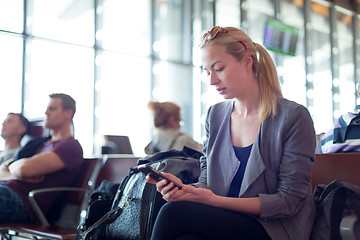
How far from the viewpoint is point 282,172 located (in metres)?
1.51


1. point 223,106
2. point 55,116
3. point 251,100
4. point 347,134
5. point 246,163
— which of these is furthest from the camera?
point 55,116

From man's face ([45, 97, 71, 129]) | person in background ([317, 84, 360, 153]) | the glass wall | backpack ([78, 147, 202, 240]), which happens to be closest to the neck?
backpack ([78, 147, 202, 240])

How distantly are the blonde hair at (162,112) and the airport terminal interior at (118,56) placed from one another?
964 mm

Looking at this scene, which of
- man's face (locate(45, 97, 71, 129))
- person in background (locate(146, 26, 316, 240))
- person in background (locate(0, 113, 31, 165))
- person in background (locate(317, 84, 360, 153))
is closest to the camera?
person in background (locate(146, 26, 316, 240))

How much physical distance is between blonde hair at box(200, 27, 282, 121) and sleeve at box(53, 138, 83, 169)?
143cm

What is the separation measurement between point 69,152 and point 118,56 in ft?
13.3

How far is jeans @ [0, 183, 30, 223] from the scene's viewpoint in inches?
103

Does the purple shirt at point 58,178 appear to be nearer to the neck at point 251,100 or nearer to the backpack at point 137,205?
the backpack at point 137,205

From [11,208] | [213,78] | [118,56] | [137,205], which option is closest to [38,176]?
[11,208]

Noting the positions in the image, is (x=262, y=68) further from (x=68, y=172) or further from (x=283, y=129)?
(x=68, y=172)

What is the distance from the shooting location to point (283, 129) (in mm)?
1509

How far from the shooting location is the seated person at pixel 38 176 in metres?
2.65

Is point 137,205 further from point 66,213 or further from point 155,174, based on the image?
point 66,213

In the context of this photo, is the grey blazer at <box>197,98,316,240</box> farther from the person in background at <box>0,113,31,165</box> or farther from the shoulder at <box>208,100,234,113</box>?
the person in background at <box>0,113,31,165</box>
